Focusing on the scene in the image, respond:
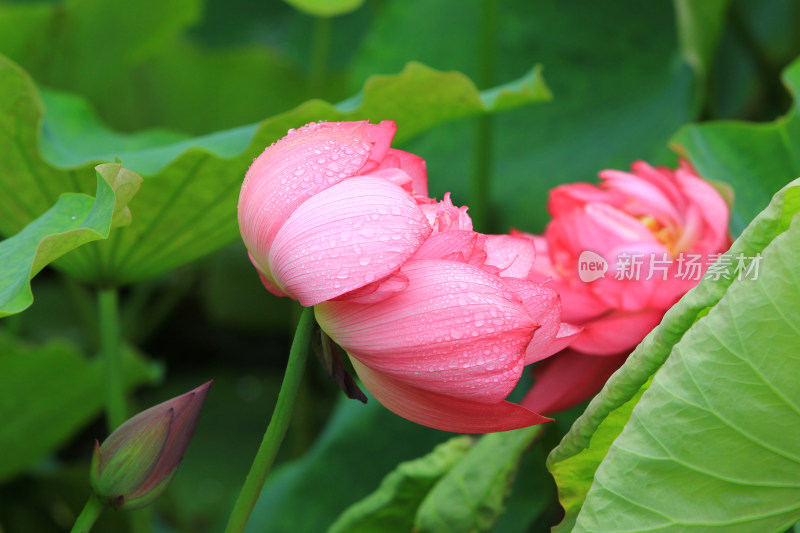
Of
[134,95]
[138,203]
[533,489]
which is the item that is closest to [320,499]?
[533,489]

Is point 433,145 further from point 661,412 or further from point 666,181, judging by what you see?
point 661,412

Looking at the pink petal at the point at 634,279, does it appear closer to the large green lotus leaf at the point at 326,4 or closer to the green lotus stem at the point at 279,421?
the green lotus stem at the point at 279,421

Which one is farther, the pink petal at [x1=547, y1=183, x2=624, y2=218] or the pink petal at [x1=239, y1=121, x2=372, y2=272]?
the pink petal at [x1=547, y1=183, x2=624, y2=218]

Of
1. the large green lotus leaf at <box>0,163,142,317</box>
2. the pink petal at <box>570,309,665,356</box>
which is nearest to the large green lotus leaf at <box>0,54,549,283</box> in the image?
the large green lotus leaf at <box>0,163,142,317</box>

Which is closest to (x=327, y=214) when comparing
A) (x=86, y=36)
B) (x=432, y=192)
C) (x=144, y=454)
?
(x=144, y=454)

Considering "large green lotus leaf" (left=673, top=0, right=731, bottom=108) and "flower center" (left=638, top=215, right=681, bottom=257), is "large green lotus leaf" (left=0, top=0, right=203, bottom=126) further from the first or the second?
"flower center" (left=638, top=215, right=681, bottom=257)

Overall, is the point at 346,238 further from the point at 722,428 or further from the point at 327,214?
the point at 722,428

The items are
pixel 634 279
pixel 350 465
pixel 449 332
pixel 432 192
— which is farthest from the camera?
pixel 432 192
